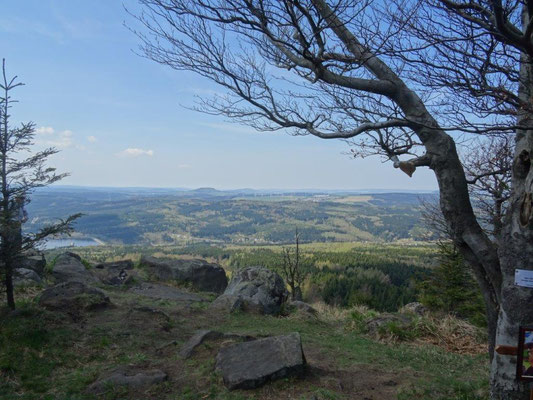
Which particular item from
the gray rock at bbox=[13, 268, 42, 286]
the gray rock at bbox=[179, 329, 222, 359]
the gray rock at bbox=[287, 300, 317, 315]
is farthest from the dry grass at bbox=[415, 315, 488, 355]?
the gray rock at bbox=[13, 268, 42, 286]

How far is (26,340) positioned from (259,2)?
20.9 ft

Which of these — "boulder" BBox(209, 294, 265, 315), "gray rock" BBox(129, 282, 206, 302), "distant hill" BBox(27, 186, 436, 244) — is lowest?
"distant hill" BBox(27, 186, 436, 244)

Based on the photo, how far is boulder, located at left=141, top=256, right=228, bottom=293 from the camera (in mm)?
14641

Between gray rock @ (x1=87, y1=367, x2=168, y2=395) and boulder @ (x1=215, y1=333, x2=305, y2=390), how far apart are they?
823 mm

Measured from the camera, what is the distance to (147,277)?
14.8 meters

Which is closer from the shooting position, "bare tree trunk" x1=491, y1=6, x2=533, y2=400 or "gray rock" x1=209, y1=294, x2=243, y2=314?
"bare tree trunk" x1=491, y1=6, x2=533, y2=400

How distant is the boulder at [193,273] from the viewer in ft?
48.0

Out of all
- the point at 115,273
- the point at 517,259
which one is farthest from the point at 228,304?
the point at 517,259

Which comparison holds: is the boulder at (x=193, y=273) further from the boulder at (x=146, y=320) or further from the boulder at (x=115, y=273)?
the boulder at (x=146, y=320)

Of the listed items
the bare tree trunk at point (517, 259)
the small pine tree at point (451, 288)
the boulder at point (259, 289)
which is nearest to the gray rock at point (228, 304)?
the boulder at point (259, 289)

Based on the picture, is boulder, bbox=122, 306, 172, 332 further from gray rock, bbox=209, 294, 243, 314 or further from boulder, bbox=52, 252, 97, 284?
boulder, bbox=52, 252, 97, 284

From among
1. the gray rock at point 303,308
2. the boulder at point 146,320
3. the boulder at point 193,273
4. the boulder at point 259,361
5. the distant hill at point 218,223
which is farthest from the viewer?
the distant hill at point 218,223

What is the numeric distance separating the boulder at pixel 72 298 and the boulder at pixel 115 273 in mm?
4455

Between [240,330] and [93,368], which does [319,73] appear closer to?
[93,368]
